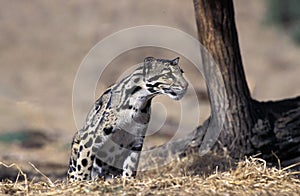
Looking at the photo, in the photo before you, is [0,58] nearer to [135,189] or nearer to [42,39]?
[42,39]

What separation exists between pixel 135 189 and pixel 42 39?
19910 millimetres

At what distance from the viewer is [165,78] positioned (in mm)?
7602

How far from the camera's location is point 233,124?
386 inches

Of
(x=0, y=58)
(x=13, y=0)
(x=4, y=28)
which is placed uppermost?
(x=13, y=0)

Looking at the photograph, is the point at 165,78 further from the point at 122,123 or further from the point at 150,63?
the point at 122,123

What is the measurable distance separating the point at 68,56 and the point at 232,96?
48.3 ft

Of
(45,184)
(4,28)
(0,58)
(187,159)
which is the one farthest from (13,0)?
(45,184)

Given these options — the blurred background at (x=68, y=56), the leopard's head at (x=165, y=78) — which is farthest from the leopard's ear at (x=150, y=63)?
the blurred background at (x=68, y=56)

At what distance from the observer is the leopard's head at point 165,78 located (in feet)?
24.7

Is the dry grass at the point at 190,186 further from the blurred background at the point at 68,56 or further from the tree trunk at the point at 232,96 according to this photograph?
the blurred background at the point at 68,56

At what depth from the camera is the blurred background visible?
15.4 metres

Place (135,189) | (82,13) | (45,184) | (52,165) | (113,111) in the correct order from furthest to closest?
(82,13) → (52,165) → (113,111) → (45,184) → (135,189)

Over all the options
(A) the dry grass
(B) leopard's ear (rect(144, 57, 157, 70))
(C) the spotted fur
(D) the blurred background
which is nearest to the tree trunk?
(C) the spotted fur

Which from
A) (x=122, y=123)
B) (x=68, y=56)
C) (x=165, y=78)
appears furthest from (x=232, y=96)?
(x=68, y=56)
